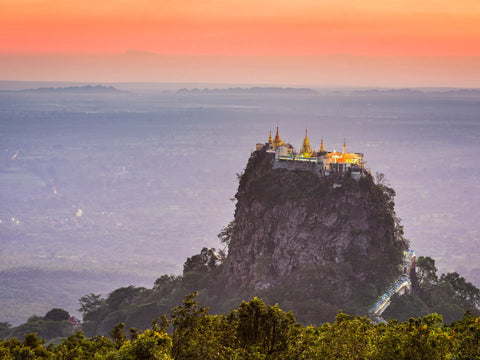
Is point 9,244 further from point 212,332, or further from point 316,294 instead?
point 212,332

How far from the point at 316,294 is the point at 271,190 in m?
14.9

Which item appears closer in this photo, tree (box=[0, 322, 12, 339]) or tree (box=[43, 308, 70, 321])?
tree (box=[0, 322, 12, 339])

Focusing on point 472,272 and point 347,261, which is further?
point 472,272

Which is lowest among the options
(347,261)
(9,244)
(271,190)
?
(9,244)

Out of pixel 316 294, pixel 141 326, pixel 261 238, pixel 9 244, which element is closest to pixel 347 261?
pixel 316 294

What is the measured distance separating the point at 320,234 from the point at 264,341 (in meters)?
45.5

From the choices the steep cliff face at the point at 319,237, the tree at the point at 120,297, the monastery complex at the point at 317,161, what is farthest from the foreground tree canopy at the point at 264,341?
the tree at the point at 120,297

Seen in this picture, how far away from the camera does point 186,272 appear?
95.9m

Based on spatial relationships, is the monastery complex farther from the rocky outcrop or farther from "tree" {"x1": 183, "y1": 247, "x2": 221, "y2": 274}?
"tree" {"x1": 183, "y1": 247, "x2": 221, "y2": 274}

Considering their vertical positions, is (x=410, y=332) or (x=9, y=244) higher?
(x=410, y=332)

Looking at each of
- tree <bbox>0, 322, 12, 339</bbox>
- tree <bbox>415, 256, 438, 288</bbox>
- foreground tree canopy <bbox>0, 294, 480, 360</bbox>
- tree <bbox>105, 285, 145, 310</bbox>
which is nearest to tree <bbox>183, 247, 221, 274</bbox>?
tree <bbox>105, 285, 145, 310</bbox>

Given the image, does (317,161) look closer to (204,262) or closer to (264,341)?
(204,262)

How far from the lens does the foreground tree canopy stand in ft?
119

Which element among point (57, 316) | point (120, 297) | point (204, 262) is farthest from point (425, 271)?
point (57, 316)
